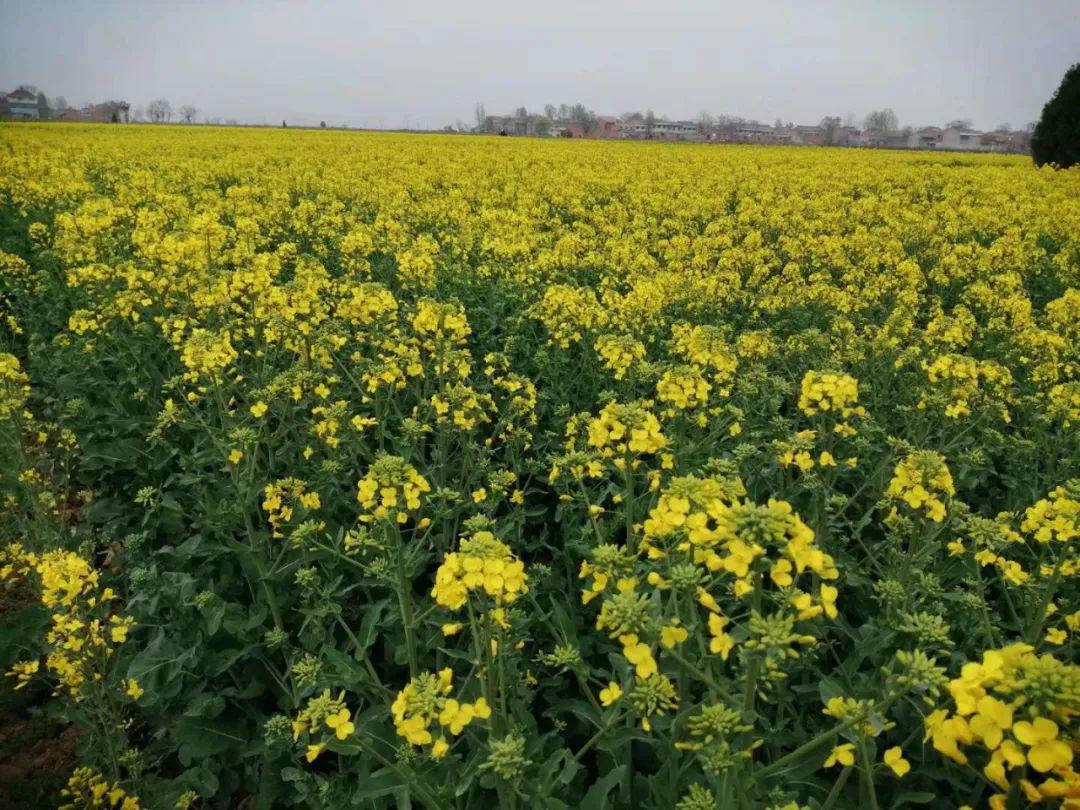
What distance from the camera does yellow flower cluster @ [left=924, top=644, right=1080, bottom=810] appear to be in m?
1.32

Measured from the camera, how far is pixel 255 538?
356 centimetres

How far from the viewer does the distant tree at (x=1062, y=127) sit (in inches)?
1009

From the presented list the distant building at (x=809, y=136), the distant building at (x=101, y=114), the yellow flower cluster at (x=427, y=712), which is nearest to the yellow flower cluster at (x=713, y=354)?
the yellow flower cluster at (x=427, y=712)

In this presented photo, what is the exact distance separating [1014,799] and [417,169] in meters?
20.5

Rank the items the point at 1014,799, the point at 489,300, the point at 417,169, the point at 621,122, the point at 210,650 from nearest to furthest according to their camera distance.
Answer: the point at 1014,799, the point at 210,650, the point at 489,300, the point at 417,169, the point at 621,122

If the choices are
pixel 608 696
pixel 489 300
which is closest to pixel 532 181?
pixel 489 300

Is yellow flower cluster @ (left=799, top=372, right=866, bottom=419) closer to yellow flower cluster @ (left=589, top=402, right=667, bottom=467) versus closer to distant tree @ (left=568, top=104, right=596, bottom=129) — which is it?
yellow flower cluster @ (left=589, top=402, right=667, bottom=467)

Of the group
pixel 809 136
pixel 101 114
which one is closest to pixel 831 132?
pixel 809 136

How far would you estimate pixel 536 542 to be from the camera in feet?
13.2

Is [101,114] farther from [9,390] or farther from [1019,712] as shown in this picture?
[1019,712]

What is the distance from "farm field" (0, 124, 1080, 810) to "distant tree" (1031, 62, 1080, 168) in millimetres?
24289

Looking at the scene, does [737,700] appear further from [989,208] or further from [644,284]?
[989,208]

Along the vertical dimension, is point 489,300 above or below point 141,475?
above

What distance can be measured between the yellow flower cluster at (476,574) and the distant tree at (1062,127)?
32.3 m
